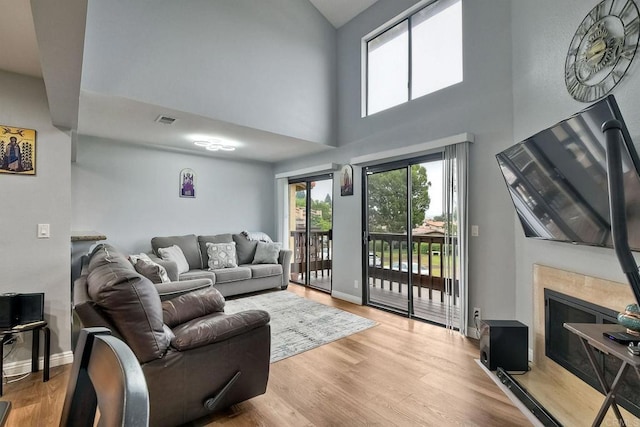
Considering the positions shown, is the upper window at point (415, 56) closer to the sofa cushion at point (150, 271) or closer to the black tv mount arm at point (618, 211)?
the black tv mount arm at point (618, 211)

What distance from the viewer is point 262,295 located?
15.5 feet

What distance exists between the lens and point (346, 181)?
4613 millimetres

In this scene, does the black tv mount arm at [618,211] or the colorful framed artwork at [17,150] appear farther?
the colorful framed artwork at [17,150]

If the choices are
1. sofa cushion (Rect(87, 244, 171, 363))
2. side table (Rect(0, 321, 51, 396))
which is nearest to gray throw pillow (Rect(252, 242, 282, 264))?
side table (Rect(0, 321, 51, 396))

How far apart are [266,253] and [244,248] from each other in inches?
16.5

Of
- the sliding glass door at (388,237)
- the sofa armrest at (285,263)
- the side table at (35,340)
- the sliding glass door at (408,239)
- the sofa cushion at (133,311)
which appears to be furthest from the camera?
the sofa armrest at (285,263)

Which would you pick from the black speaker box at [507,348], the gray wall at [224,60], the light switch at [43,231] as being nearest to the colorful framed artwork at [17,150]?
the light switch at [43,231]

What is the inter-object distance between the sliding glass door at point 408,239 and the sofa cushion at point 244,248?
2075 mm

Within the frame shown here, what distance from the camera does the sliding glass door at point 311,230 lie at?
522 cm

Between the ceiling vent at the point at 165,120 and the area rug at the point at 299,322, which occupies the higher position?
the ceiling vent at the point at 165,120

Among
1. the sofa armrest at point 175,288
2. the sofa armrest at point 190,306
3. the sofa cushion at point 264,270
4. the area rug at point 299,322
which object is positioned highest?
the sofa armrest at point 175,288

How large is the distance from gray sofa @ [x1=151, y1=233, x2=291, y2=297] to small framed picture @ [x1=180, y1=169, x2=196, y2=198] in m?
0.76

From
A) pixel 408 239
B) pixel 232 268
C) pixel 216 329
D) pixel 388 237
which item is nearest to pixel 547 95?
pixel 408 239

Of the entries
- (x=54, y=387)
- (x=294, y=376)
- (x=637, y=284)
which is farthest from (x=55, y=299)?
(x=637, y=284)
